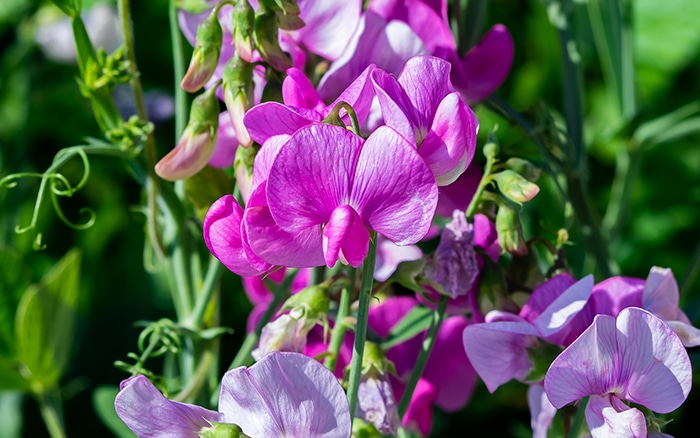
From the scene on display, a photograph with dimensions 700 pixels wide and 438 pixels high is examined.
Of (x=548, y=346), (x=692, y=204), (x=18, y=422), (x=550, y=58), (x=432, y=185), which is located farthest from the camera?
(x=550, y=58)

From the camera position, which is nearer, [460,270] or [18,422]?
[460,270]

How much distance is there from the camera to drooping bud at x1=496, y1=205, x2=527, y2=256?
0.63 m

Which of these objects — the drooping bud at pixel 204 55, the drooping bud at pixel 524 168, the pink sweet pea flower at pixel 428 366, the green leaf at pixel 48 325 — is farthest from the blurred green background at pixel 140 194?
the drooping bud at pixel 204 55

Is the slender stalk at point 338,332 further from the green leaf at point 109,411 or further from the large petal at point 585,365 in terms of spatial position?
the green leaf at point 109,411

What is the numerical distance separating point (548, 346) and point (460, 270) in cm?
8

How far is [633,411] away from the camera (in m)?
0.56

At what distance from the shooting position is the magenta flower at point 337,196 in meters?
0.51

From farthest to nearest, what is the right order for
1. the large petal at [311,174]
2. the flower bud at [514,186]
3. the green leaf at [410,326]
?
the green leaf at [410,326]
the flower bud at [514,186]
the large petal at [311,174]

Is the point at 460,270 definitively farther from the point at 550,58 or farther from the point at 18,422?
the point at 550,58

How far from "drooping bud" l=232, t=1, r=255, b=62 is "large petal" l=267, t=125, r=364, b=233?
0.44ft

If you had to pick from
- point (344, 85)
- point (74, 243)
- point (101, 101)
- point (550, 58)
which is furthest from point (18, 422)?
point (550, 58)

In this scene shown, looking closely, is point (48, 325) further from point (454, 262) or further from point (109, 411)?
point (454, 262)

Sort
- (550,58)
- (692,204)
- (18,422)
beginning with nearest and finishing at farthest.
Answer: (18,422) → (692,204) → (550,58)

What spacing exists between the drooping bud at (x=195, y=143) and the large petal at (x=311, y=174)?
5.9 inches
